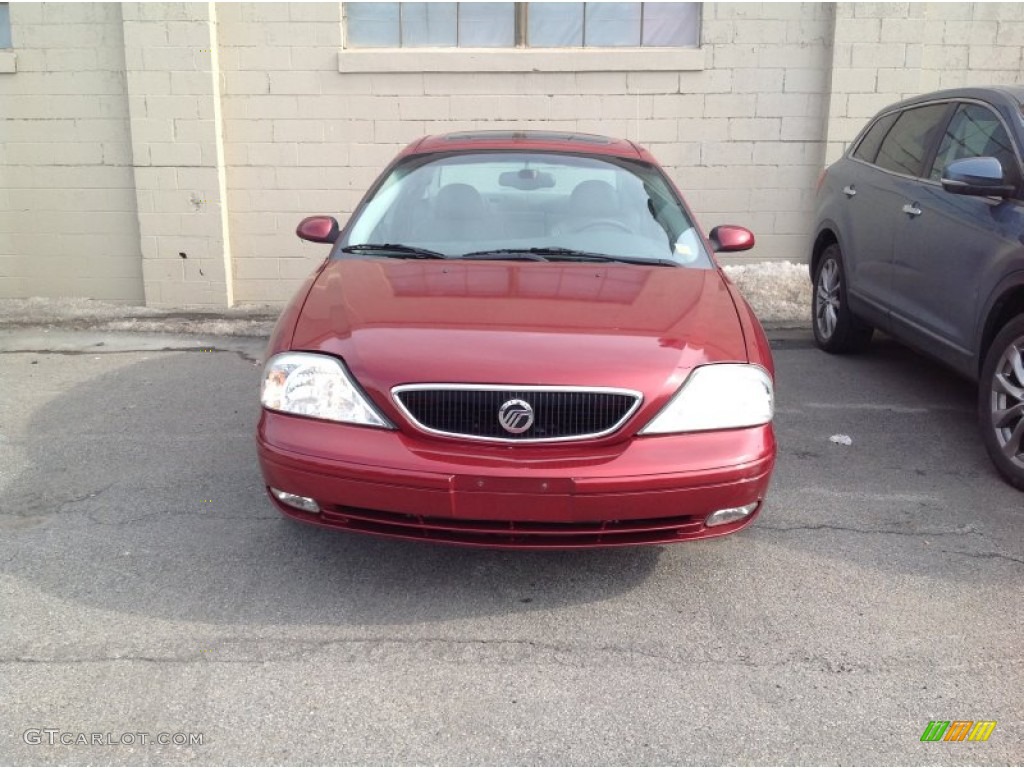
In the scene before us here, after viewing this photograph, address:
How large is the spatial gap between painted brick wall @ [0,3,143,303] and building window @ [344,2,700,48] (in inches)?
84.8

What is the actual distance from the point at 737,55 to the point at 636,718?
22.8 ft

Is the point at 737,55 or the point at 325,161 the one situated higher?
the point at 737,55

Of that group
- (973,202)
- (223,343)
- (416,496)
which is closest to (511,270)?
(416,496)

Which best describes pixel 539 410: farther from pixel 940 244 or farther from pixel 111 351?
pixel 111 351

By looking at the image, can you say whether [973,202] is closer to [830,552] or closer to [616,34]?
[830,552]

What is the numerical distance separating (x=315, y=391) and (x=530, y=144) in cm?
217

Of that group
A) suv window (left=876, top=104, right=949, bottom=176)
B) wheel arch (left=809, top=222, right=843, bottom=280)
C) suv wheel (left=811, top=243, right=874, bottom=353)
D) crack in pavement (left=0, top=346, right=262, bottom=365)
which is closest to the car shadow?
crack in pavement (left=0, top=346, right=262, bottom=365)

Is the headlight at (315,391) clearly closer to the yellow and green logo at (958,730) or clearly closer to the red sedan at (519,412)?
the red sedan at (519,412)

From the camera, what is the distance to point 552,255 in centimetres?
417

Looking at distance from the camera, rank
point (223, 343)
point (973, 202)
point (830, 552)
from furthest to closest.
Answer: point (223, 343)
point (973, 202)
point (830, 552)

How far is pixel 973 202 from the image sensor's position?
16.0 feet

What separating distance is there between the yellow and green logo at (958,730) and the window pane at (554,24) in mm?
7018

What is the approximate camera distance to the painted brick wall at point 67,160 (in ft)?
27.0

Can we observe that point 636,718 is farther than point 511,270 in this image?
No
